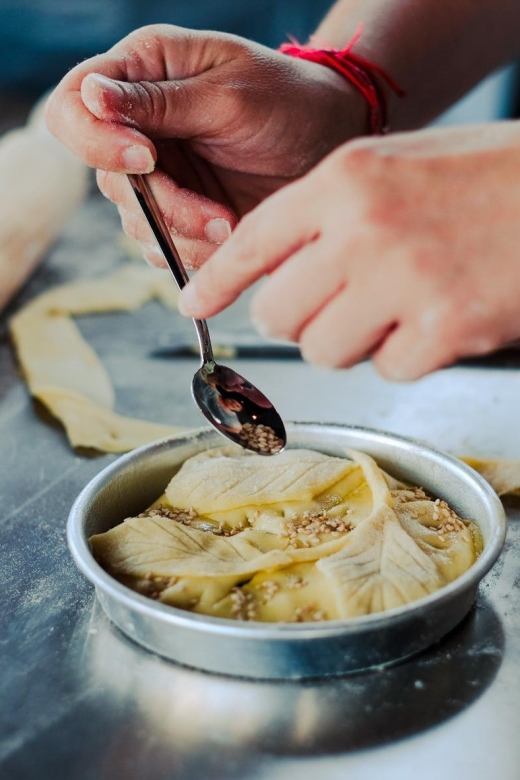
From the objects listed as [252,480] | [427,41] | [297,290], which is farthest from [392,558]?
[427,41]

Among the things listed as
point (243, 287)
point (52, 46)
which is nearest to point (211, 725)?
point (243, 287)

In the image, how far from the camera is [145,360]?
2.20 metres

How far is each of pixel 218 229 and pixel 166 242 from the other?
0.27 m

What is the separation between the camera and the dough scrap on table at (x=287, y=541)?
106 cm

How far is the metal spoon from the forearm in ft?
2.74

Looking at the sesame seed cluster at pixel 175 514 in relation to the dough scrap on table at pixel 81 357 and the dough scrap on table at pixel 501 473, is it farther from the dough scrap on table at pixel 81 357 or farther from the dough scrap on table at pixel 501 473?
the dough scrap on table at pixel 501 473

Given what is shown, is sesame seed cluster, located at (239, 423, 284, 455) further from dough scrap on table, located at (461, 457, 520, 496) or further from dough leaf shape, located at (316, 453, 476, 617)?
dough scrap on table, located at (461, 457, 520, 496)

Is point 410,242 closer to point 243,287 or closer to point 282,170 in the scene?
point 243,287

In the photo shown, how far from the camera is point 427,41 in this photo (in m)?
2.03

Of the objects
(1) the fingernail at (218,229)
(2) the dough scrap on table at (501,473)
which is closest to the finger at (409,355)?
(2) the dough scrap on table at (501,473)

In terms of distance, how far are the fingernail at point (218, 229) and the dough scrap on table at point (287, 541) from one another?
44 cm

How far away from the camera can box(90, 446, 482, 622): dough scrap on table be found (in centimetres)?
106

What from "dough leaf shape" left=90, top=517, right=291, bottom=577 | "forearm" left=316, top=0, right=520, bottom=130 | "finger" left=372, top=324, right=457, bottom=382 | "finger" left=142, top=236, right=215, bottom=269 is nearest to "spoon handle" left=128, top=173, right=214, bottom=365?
"finger" left=142, top=236, right=215, bottom=269

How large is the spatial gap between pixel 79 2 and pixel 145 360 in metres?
4.00
